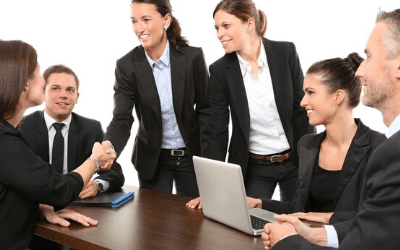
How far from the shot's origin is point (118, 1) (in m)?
5.58

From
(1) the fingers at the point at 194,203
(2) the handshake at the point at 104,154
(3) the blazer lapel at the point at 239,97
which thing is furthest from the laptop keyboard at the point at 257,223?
(3) the blazer lapel at the point at 239,97

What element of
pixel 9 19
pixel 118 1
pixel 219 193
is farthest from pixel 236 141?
pixel 9 19

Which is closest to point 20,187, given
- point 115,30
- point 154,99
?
point 154,99

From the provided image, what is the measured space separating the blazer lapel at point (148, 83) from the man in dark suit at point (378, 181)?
1.57 m

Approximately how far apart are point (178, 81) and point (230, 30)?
510mm

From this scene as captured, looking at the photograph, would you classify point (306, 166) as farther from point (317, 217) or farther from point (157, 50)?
point (157, 50)

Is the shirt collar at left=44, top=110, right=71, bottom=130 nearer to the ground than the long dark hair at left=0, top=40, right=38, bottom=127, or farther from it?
nearer to the ground

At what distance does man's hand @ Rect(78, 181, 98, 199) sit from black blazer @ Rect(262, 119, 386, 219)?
35.4 inches

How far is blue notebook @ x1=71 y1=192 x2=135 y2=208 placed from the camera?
8.77 feet

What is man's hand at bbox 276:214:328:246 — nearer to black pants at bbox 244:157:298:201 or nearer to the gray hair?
the gray hair

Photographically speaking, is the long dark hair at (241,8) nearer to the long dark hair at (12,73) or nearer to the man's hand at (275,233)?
the long dark hair at (12,73)

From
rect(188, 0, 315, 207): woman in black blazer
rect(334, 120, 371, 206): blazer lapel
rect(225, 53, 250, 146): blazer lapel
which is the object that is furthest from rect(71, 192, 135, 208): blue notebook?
rect(334, 120, 371, 206): blazer lapel

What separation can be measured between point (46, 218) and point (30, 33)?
3476 mm

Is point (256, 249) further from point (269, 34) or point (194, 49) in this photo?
point (269, 34)
